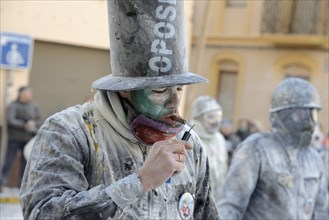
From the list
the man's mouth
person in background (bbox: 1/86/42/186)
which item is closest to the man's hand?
the man's mouth

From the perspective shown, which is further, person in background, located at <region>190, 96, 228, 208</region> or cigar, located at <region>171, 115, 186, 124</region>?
person in background, located at <region>190, 96, 228, 208</region>

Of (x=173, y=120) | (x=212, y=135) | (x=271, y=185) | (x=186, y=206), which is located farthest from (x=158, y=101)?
(x=212, y=135)

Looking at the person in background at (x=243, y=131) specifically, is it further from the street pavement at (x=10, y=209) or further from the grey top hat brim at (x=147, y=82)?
the grey top hat brim at (x=147, y=82)

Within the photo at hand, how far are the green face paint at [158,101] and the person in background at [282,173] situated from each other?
2.31m

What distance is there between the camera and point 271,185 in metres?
5.40

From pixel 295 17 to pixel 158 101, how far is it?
63.9ft

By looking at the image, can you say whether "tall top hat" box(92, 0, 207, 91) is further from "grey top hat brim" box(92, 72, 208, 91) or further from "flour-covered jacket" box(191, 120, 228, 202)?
"flour-covered jacket" box(191, 120, 228, 202)

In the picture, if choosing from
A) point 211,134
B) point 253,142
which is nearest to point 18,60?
point 211,134

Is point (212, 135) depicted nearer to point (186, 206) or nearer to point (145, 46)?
point (186, 206)

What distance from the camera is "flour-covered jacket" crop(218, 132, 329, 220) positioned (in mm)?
5324

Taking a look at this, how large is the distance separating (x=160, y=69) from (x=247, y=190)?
8.13 ft

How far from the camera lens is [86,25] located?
891cm

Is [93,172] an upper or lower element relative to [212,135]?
upper

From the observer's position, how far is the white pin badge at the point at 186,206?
10.5 ft
